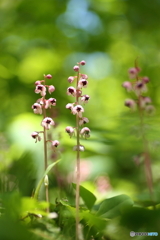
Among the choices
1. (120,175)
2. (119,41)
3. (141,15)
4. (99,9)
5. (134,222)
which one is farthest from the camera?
(119,41)

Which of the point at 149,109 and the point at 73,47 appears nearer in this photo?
the point at 149,109

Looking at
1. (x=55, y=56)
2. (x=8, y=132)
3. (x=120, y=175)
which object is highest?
(x=55, y=56)

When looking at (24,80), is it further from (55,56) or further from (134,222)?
(134,222)

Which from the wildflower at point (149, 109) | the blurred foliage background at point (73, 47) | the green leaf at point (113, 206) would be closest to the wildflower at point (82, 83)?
the wildflower at point (149, 109)

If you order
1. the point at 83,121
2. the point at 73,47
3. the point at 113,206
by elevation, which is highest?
the point at 73,47

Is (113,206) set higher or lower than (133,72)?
lower

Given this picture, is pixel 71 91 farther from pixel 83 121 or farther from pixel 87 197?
pixel 87 197

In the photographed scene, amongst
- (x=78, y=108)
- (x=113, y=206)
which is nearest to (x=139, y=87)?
(x=78, y=108)

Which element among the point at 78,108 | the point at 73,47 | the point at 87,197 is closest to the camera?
the point at 78,108

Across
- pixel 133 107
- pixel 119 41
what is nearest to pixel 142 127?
pixel 133 107
